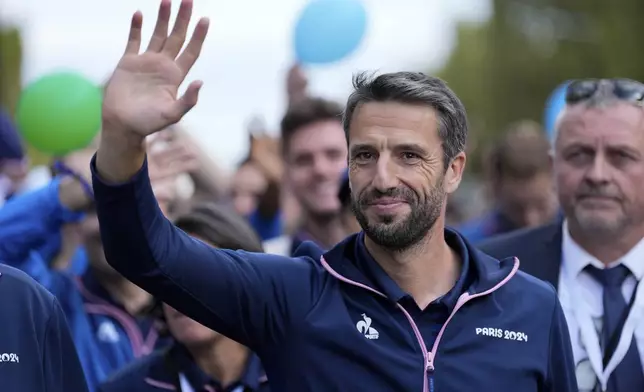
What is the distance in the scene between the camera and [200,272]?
3.78m

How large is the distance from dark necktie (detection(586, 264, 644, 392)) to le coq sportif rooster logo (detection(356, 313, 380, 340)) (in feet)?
4.23

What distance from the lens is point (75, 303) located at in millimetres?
6051

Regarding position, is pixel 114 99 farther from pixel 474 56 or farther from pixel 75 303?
pixel 474 56

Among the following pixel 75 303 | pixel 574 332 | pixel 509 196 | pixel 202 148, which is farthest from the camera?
pixel 202 148

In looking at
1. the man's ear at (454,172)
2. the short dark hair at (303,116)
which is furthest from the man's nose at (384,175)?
the short dark hair at (303,116)

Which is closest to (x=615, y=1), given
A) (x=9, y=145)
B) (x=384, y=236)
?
(x=9, y=145)

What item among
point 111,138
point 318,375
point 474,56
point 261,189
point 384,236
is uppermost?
point 111,138

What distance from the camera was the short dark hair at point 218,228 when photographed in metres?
5.19

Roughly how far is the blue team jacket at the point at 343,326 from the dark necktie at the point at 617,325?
0.75m

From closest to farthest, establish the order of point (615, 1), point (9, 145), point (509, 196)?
point (9, 145), point (509, 196), point (615, 1)

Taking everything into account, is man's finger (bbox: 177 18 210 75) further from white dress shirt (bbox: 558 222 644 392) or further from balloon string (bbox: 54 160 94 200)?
white dress shirt (bbox: 558 222 644 392)

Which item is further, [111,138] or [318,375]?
[318,375]

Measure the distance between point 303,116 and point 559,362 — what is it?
3.21 m

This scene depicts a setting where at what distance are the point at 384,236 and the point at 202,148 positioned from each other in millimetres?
6001
